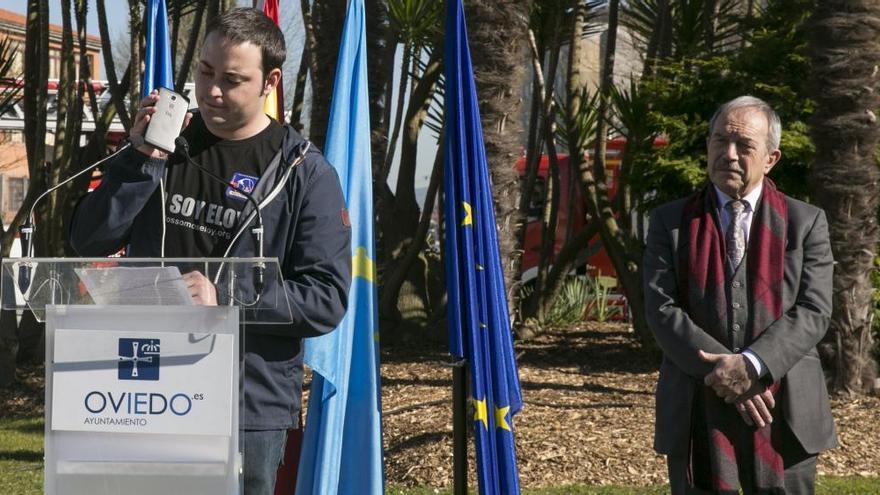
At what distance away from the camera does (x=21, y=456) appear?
30.6ft

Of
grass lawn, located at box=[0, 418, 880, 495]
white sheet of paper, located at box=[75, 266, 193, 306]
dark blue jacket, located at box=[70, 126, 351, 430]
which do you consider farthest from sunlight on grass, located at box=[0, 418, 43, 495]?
white sheet of paper, located at box=[75, 266, 193, 306]

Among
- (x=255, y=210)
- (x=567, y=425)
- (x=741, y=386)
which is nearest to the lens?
(x=255, y=210)

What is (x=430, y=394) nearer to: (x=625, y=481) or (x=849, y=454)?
(x=625, y=481)

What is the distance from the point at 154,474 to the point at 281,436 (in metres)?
A: 0.64

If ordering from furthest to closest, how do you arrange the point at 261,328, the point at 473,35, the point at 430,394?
the point at 430,394, the point at 473,35, the point at 261,328

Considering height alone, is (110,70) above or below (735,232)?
above

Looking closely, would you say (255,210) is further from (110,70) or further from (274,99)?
(110,70)

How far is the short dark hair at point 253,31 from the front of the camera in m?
3.52

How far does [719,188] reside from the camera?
14.1ft

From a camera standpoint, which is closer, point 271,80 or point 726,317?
point 271,80

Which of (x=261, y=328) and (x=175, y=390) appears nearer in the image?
(x=175, y=390)

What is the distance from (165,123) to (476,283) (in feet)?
6.07

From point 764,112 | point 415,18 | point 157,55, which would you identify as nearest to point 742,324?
point 764,112

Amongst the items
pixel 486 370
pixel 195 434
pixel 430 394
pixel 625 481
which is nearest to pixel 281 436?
pixel 195 434
